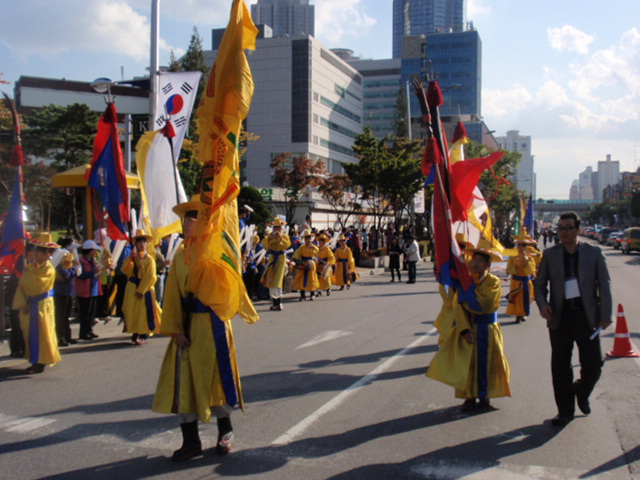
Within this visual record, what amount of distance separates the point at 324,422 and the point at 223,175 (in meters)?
2.41

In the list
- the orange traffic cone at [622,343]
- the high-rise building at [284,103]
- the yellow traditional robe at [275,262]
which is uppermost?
the high-rise building at [284,103]

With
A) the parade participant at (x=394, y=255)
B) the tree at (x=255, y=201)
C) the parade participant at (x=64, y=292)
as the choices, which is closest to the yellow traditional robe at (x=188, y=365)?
the parade participant at (x=64, y=292)

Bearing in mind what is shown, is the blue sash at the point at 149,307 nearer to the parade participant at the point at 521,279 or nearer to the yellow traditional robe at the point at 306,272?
the yellow traditional robe at the point at 306,272

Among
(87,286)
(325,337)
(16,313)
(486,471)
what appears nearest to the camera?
(486,471)

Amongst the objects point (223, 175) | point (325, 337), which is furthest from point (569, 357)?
point (325, 337)

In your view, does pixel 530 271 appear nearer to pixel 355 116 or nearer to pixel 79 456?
pixel 79 456

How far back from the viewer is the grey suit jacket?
17.4ft

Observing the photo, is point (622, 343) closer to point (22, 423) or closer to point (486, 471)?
point (486, 471)

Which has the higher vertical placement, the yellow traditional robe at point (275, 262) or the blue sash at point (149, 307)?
the yellow traditional robe at point (275, 262)

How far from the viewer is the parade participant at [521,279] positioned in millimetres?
11531

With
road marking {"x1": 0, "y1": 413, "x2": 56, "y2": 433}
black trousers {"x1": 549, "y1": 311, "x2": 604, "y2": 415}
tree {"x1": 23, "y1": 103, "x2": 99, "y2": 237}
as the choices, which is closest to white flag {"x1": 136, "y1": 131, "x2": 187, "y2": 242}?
road marking {"x1": 0, "y1": 413, "x2": 56, "y2": 433}

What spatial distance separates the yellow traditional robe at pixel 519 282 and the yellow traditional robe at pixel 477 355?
5874 mm

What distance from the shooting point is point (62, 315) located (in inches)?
354

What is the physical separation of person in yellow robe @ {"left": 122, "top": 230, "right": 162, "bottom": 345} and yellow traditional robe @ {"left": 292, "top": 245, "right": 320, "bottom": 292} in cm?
622
